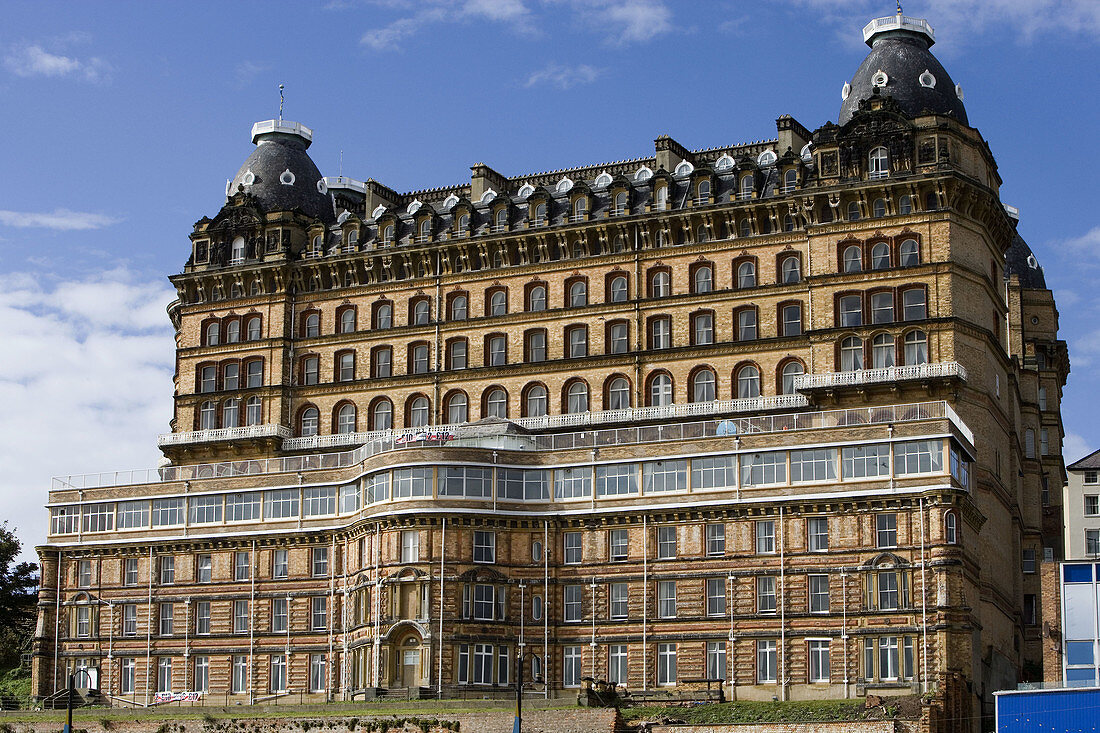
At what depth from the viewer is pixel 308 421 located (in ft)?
404

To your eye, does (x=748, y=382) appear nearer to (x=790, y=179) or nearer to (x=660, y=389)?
(x=660, y=389)

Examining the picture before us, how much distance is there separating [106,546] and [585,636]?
31307 mm

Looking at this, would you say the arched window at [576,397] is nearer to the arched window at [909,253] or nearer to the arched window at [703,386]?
the arched window at [703,386]

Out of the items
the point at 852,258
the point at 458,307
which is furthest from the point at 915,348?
the point at 458,307

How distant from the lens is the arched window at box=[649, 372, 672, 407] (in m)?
114

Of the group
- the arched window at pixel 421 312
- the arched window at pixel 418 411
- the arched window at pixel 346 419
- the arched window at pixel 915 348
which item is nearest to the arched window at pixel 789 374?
the arched window at pixel 915 348

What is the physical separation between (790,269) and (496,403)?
67.9ft

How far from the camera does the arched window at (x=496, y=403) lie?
389 feet

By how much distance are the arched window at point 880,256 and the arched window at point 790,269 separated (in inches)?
212

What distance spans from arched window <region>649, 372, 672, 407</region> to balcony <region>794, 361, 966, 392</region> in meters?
9.81

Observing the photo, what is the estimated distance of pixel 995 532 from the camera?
106688 millimetres

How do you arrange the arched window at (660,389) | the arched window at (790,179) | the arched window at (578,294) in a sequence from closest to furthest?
the arched window at (790,179) < the arched window at (660,389) < the arched window at (578,294)

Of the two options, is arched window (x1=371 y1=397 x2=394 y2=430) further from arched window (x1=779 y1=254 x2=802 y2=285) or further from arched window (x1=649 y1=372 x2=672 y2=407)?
→ arched window (x1=779 y1=254 x2=802 y2=285)

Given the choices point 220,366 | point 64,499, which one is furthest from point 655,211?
point 64,499
